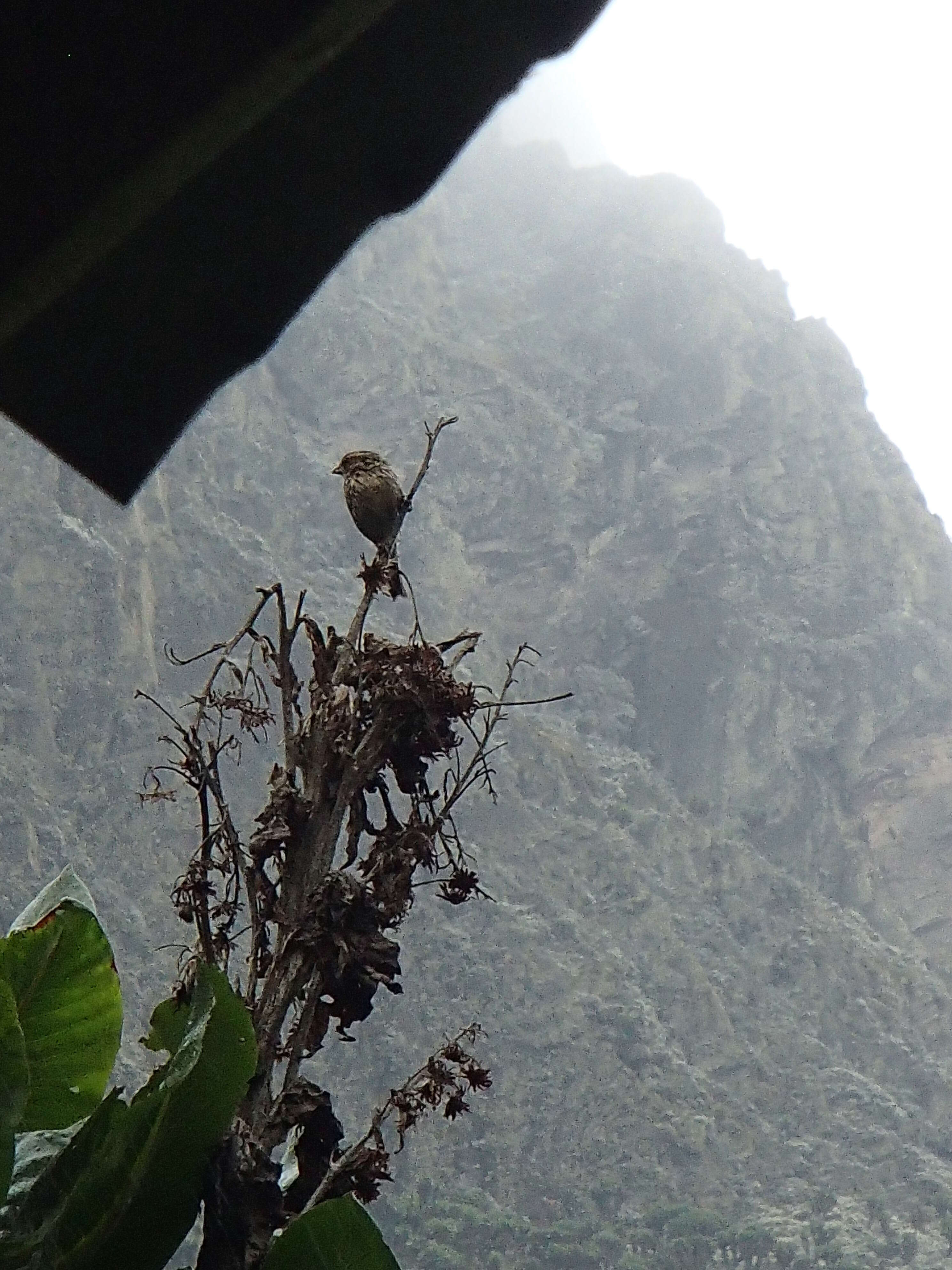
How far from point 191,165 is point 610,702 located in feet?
82.5

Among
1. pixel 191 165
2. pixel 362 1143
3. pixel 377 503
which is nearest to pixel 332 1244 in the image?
pixel 362 1143

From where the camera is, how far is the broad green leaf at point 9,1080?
0.71m

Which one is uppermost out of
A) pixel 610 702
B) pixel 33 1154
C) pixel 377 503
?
pixel 610 702

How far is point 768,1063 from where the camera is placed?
19.7 metres

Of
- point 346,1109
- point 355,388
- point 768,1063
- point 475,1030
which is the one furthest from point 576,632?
point 475,1030

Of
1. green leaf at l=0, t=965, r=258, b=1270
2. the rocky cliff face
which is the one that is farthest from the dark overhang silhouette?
the rocky cliff face

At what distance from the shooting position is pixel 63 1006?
2.94ft

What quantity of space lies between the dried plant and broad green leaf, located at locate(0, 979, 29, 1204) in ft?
0.41

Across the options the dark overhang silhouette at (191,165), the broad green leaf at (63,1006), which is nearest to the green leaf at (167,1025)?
the broad green leaf at (63,1006)

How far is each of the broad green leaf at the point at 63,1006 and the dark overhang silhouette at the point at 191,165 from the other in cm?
50

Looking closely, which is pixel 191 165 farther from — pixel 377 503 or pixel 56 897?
pixel 377 503

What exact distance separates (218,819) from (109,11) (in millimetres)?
852

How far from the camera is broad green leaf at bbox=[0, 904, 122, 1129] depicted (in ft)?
2.90

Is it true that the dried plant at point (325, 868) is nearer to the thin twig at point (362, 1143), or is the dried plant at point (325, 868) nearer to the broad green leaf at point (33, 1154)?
the thin twig at point (362, 1143)
